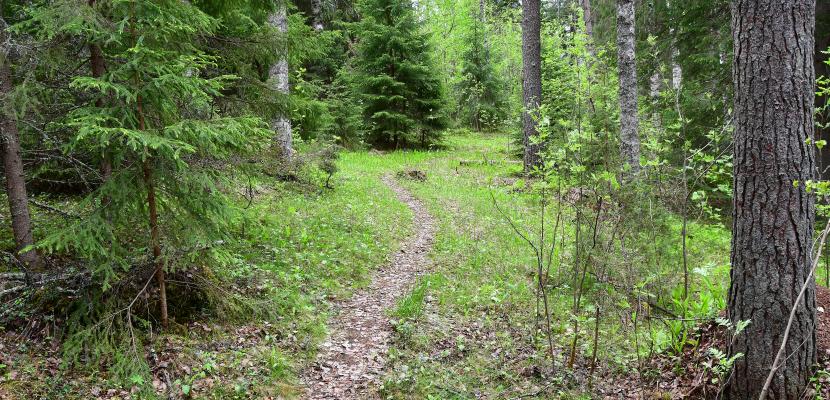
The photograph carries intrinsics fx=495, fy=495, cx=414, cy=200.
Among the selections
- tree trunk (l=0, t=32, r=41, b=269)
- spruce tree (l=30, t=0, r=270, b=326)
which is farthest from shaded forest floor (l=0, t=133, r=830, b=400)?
tree trunk (l=0, t=32, r=41, b=269)

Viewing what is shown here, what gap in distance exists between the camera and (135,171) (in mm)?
4848

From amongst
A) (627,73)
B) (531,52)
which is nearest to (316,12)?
(531,52)

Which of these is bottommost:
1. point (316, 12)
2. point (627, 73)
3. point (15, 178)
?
point (15, 178)

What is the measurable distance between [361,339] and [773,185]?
4.56 m

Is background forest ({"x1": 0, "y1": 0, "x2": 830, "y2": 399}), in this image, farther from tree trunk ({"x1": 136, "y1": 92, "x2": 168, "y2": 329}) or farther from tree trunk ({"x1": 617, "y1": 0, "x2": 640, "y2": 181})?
tree trunk ({"x1": 617, "y1": 0, "x2": 640, "y2": 181})

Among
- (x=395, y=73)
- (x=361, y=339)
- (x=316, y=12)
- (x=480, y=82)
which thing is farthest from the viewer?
(x=480, y=82)

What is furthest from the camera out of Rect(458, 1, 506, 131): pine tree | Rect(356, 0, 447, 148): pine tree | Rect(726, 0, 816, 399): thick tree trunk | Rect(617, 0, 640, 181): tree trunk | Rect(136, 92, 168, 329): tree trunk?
Rect(458, 1, 506, 131): pine tree

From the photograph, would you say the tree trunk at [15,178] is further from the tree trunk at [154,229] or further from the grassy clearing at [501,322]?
the grassy clearing at [501,322]

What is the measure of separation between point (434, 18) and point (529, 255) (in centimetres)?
3517

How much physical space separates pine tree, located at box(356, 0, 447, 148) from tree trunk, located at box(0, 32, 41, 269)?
16.8 m

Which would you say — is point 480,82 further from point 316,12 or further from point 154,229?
point 154,229

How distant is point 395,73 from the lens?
2227cm

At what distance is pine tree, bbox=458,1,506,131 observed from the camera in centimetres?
2916

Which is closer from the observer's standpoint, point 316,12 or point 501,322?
point 501,322
